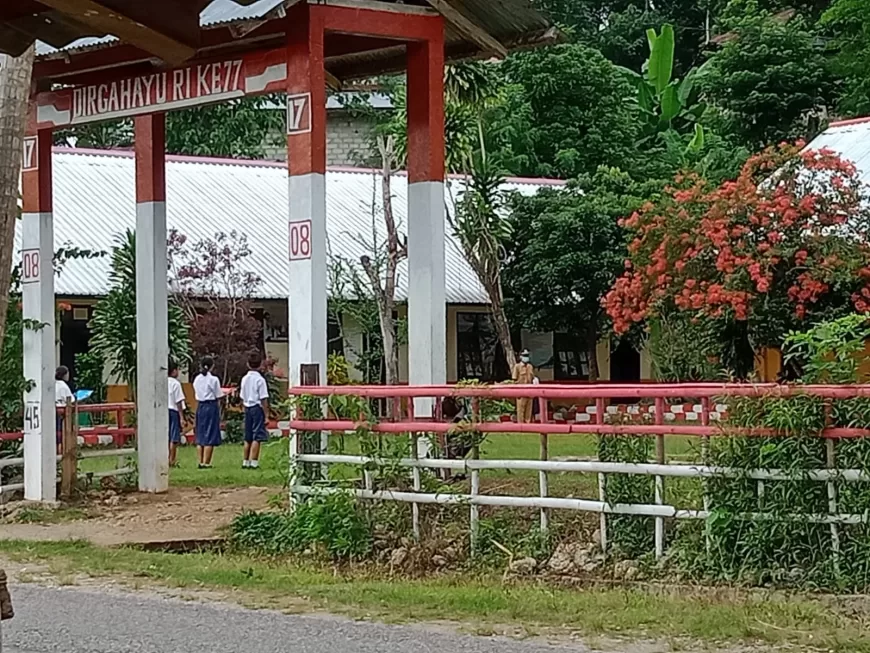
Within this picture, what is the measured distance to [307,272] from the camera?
41.9ft

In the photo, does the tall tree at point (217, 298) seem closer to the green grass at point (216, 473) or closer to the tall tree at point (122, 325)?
the tall tree at point (122, 325)

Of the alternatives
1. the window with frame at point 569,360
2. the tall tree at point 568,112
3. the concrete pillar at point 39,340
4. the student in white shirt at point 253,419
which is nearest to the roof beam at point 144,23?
the concrete pillar at point 39,340

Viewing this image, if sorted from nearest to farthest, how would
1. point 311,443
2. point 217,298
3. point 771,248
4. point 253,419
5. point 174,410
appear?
point 311,443 < point 253,419 < point 771,248 < point 174,410 < point 217,298

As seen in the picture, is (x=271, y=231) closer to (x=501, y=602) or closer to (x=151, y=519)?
(x=151, y=519)

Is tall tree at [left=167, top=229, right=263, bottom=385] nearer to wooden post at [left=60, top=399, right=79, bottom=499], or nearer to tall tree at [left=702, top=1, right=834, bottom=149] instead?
wooden post at [left=60, top=399, right=79, bottom=499]

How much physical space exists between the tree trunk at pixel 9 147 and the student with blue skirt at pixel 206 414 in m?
12.9

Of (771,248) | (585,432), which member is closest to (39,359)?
(585,432)

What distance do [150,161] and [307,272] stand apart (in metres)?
3.85

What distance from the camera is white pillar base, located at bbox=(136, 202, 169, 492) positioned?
15672 millimetres

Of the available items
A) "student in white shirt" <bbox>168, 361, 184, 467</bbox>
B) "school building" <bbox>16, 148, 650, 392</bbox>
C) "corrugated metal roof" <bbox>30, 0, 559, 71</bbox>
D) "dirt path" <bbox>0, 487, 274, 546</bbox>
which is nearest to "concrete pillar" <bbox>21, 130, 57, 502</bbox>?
"dirt path" <bbox>0, 487, 274, 546</bbox>

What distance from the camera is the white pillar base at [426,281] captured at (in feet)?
45.9

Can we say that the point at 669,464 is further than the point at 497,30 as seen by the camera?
No

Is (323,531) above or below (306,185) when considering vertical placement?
below

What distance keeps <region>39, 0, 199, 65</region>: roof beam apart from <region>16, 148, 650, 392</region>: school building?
2367 cm
